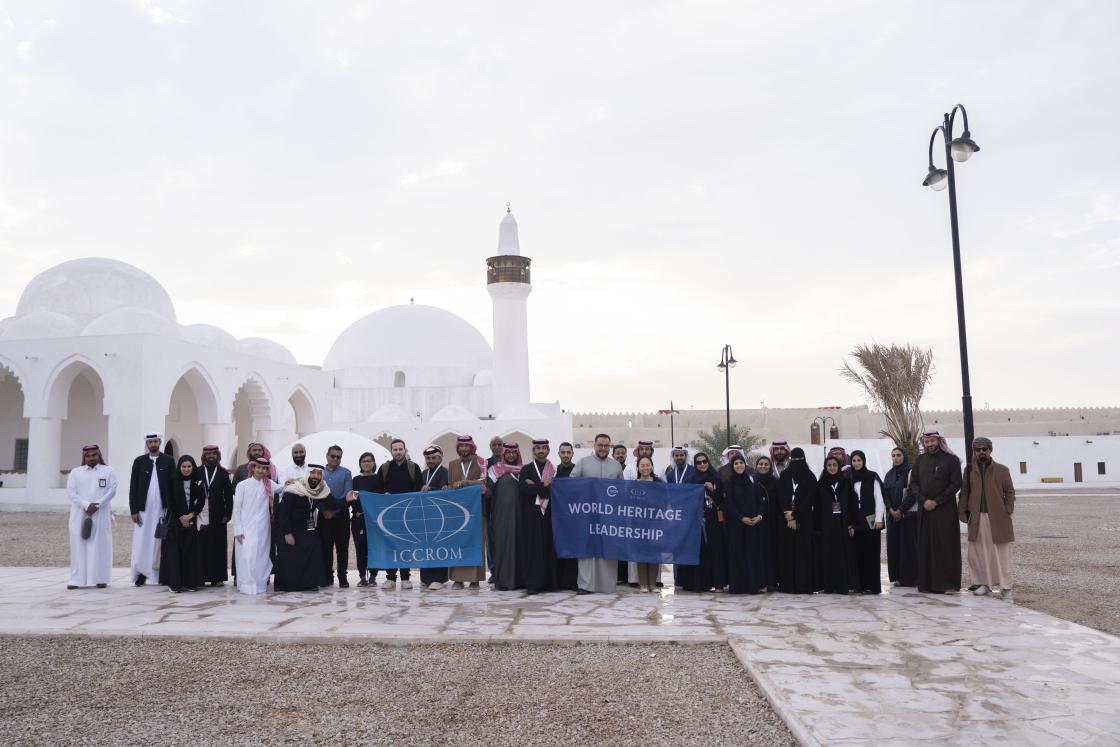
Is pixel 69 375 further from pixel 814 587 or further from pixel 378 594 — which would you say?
pixel 814 587

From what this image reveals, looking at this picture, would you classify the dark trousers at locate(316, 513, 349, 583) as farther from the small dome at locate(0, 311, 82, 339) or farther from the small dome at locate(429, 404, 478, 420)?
the small dome at locate(429, 404, 478, 420)

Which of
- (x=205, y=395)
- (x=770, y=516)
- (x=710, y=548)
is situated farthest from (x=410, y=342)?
(x=770, y=516)

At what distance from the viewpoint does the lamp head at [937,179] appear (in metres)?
8.51

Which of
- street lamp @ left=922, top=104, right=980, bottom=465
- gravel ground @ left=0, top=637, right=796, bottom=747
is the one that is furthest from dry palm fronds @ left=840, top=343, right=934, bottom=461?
gravel ground @ left=0, top=637, right=796, bottom=747

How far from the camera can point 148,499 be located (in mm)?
6926

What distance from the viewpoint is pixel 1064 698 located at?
3576 mm

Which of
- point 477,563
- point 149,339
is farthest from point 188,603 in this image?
point 149,339

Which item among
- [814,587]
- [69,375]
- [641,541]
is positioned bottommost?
[814,587]

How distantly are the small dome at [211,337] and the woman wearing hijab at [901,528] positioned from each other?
1874 centimetres

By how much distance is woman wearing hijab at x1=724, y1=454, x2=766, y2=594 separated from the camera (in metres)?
6.54

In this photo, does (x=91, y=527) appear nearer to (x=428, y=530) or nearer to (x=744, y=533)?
(x=428, y=530)

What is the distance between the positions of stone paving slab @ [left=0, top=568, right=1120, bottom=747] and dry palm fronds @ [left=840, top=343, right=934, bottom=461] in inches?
445

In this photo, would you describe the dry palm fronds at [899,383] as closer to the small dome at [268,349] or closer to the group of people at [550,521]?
the group of people at [550,521]

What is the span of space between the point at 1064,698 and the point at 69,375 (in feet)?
66.0
